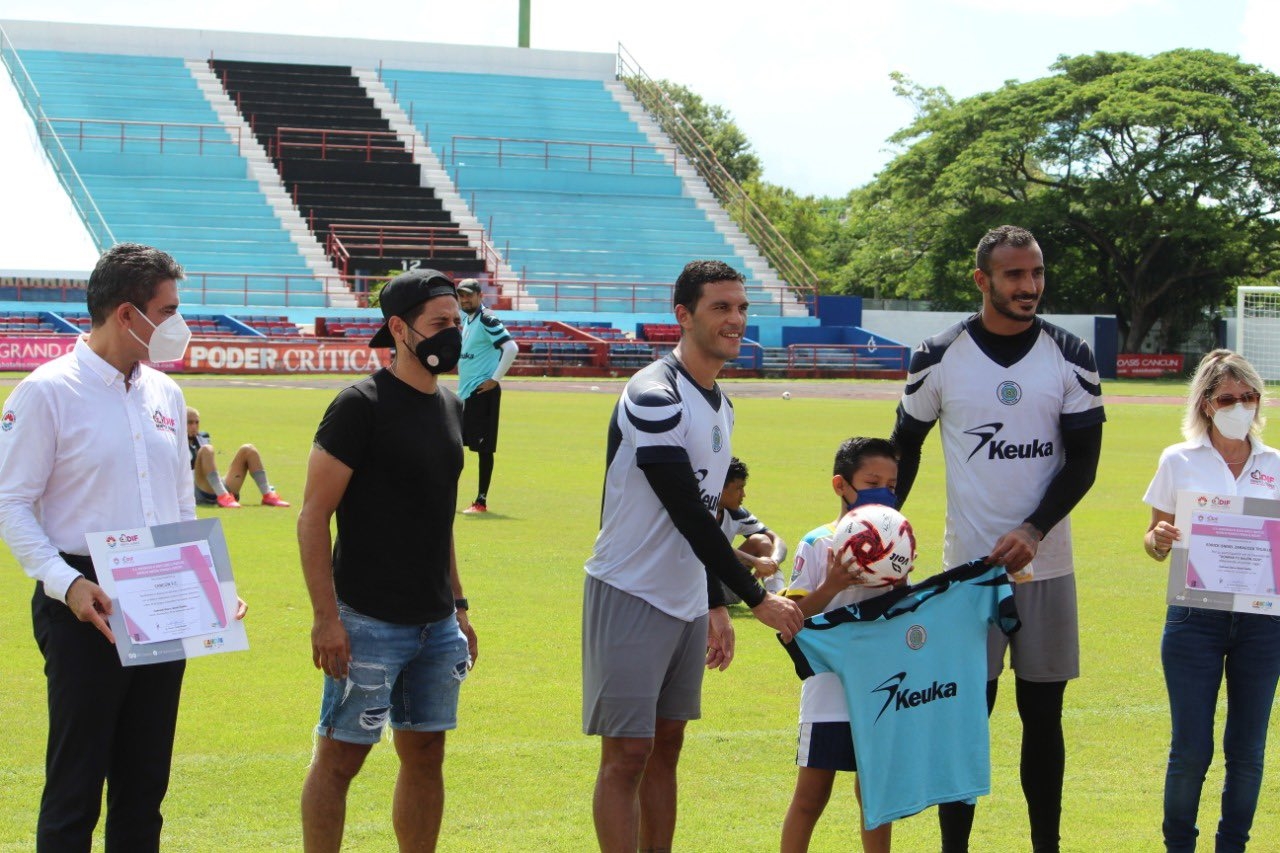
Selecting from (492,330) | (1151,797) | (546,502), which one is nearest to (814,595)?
(1151,797)

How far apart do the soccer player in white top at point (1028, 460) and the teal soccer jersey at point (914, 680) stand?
284 mm

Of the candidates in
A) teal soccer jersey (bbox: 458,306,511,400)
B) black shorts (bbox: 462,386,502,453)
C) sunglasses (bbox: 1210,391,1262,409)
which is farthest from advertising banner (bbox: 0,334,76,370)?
sunglasses (bbox: 1210,391,1262,409)

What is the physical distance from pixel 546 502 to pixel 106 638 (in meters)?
10.8

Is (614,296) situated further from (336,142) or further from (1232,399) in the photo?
(1232,399)

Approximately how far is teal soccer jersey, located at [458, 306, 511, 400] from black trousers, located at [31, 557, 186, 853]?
9289mm

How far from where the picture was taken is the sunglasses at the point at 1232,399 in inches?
217

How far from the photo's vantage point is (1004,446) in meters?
5.61

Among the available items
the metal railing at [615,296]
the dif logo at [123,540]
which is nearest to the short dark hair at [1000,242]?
the dif logo at [123,540]

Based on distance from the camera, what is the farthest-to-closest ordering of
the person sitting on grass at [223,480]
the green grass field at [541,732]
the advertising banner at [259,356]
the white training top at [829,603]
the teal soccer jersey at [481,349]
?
the advertising banner at [259,356] → the person sitting on grass at [223,480] → the teal soccer jersey at [481,349] → the green grass field at [541,732] → the white training top at [829,603]

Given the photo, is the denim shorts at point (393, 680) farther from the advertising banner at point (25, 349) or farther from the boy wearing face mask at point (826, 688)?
the advertising banner at point (25, 349)

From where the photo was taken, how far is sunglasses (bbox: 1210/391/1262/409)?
5.52 meters

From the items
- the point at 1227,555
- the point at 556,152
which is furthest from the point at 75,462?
the point at 556,152

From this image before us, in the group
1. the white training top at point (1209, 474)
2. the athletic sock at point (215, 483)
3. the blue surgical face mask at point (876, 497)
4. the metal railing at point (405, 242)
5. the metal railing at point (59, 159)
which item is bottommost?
the athletic sock at point (215, 483)

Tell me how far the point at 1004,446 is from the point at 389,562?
88.0 inches
